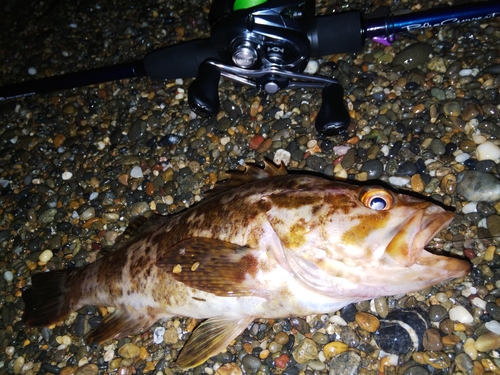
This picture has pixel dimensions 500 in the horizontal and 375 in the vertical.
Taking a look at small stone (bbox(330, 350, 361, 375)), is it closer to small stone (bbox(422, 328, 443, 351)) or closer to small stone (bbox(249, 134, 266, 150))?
small stone (bbox(422, 328, 443, 351))

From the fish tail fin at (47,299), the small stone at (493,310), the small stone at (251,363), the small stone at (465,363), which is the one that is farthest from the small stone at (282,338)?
the fish tail fin at (47,299)

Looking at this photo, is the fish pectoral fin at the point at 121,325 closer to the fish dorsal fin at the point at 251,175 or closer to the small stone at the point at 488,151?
the fish dorsal fin at the point at 251,175

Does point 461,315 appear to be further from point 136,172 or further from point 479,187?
point 136,172

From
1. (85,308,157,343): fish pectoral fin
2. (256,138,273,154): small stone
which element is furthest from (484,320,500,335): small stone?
(85,308,157,343): fish pectoral fin

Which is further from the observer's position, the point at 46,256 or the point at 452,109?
the point at 46,256

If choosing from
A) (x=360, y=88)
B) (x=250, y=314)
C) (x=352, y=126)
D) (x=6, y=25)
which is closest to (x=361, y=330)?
(x=250, y=314)

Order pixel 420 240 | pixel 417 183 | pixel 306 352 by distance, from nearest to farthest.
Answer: pixel 420 240, pixel 306 352, pixel 417 183

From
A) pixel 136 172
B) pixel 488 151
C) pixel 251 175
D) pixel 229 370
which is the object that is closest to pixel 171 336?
pixel 229 370
